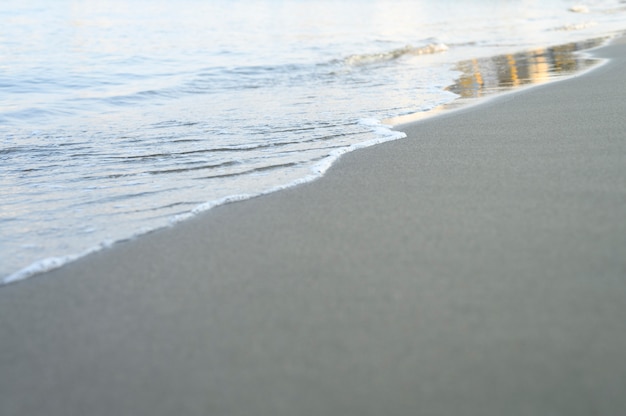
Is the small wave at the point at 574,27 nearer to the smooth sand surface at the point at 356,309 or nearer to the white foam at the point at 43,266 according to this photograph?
the smooth sand surface at the point at 356,309

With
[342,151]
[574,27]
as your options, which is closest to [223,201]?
[342,151]

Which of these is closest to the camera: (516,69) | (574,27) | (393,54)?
(516,69)

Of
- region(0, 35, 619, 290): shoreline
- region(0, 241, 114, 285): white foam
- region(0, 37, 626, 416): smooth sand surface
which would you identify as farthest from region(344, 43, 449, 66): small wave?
region(0, 241, 114, 285): white foam

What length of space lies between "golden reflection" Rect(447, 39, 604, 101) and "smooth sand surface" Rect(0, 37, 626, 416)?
13.2 feet

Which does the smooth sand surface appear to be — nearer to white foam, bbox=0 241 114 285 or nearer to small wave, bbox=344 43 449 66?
white foam, bbox=0 241 114 285

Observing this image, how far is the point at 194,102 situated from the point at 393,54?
6.02m

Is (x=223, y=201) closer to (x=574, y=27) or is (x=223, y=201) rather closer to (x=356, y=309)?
(x=356, y=309)

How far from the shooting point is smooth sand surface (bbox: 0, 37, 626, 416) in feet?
5.66

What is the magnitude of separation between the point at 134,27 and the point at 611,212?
17950mm

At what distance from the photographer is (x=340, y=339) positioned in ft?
6.41

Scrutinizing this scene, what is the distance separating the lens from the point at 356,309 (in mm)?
2123

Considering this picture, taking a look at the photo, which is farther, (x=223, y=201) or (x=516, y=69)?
(x=516, y=69)

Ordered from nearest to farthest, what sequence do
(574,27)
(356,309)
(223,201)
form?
(356,309), (223,201), (574,27)

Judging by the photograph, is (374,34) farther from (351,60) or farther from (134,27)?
(134,27)
